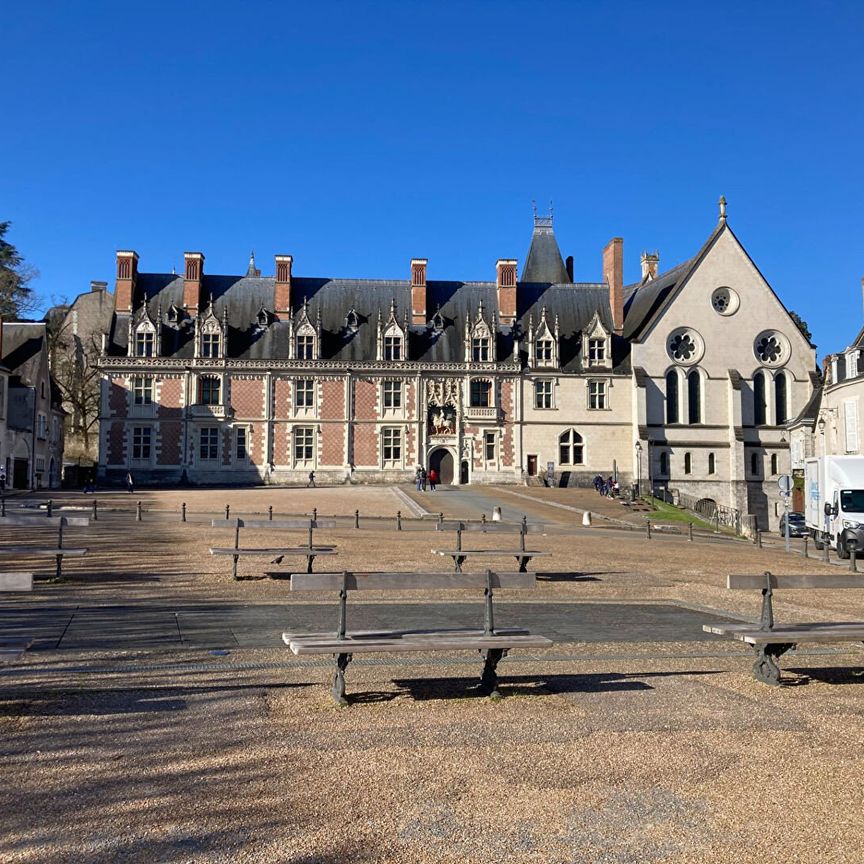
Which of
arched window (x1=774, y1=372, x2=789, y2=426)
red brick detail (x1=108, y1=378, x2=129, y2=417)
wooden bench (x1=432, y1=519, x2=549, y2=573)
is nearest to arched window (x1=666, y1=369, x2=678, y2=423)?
arched window (x1=774, y1=372, x2=789, y2=426)

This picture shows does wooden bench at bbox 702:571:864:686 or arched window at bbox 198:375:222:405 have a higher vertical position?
arched window at bbox 198:375:222:405

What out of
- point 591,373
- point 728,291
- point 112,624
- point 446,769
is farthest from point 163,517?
point 728,291

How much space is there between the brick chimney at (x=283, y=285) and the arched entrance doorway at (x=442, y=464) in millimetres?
12840

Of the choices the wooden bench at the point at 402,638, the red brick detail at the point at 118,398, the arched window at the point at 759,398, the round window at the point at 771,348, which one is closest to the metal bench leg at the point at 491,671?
the wooden bench at the point at 402,638

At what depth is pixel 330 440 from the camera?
53594mm

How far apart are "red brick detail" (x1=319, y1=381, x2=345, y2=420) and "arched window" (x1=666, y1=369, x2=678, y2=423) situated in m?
19.6

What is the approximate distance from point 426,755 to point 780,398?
53.3 metres

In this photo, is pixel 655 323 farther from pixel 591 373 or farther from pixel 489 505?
pixel 489 505

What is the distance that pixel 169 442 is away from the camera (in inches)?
2079

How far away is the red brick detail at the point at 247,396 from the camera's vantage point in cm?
5341

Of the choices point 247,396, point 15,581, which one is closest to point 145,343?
point 247,396

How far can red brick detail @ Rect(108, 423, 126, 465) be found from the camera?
52.4m

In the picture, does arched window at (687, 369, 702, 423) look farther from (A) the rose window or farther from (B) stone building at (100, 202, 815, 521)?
(A) the rose window

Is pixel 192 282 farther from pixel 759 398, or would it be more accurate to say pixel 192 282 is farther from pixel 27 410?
pixel 759 398
